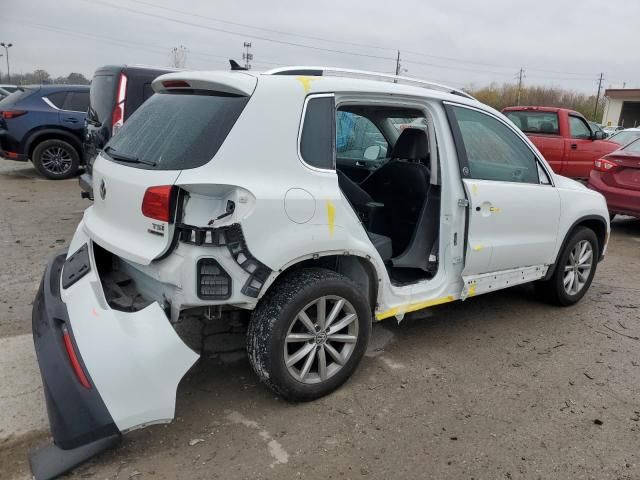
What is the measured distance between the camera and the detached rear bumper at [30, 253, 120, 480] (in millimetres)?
2258

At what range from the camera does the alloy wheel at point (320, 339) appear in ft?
9.37

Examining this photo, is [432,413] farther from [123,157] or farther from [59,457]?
Result: [123,157]

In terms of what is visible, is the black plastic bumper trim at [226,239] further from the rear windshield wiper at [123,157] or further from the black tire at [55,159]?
the black tire at [55,159]

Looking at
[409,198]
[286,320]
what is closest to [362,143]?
[409,198]

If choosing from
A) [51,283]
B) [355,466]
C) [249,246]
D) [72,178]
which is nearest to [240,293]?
[249,246]

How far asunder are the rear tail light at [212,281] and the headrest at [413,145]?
2.13 metres

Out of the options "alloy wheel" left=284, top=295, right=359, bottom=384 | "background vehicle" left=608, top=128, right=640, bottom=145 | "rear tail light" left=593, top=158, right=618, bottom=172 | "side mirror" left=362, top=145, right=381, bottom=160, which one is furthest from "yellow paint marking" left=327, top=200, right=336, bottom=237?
"background vehicle" left=608, top=128, right=640, bottom=145

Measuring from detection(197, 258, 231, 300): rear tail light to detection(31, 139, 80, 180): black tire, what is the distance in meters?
8.50

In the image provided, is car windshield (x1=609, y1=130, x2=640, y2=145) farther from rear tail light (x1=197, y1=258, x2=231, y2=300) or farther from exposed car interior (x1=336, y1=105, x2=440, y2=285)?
rear tail light (x1=197, y1=258, x2=231, y2=300)

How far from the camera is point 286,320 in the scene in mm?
2719

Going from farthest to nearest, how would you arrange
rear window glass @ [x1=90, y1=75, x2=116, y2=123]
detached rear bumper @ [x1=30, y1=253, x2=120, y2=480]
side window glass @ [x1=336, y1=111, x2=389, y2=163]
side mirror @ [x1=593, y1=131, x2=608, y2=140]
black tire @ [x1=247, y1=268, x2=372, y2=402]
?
side mirror @ [x1=593, y1=131, x2=608, y2=140], rear window glass @ [x1=90, y1=75, x2=116, y2=123], side window glass @ [x1=336, y1=111, x2=389, y2=163], black tire @ [x1=247, y1=268, x2=372, y2=402], detached rear bumper @ [x1=30, y1=253, x2=120, y2=480]

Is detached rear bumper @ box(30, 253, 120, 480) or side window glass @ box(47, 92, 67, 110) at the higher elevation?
side window glass @ box(47, 92, 67, 110)

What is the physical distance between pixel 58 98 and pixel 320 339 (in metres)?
8.87

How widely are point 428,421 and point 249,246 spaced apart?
1404 mm
